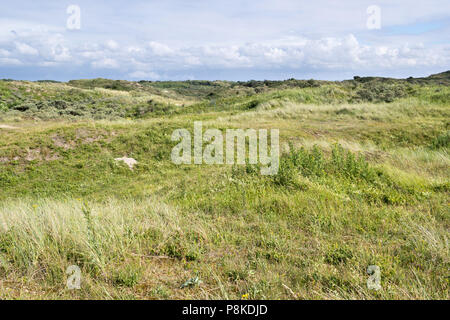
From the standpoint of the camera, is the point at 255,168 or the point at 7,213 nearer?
the point at 7,213

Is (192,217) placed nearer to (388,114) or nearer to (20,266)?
(20,266)

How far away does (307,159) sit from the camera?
8.30 metres

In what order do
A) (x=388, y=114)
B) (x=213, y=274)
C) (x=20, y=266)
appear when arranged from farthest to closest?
1. (x=388, y=114)
2. (x=20, y=266)
3. (x=213, y=274)

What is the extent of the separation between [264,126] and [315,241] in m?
14.3

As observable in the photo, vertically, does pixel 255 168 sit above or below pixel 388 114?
below

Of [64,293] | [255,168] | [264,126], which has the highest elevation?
[264,126]

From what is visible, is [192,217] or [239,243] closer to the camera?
[239,243]

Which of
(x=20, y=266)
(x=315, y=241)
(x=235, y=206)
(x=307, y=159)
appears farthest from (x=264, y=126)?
(x=20, y=266)

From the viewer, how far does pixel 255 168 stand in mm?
8305

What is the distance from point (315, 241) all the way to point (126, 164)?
1043 centimetres

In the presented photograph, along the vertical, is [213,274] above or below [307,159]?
below
